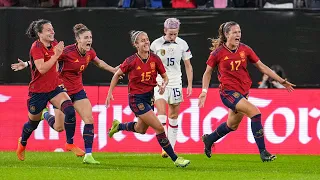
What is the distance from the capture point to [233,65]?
15.9m

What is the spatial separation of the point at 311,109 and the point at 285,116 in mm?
513

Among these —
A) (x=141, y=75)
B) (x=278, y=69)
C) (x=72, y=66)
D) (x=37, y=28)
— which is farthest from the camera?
(x=278, y=69)

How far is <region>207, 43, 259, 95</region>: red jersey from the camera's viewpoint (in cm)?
1589

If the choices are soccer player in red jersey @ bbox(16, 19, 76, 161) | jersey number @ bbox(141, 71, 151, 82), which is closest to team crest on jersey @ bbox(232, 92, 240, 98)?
jersey number @ bbox(141, 71, 151, 82)

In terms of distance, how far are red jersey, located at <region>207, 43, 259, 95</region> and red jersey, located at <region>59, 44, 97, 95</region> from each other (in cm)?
207

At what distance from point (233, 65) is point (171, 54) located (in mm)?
1819

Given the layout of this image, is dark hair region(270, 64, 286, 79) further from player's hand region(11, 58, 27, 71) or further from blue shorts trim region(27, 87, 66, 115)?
player's hand region(11, 58, 27, 71)

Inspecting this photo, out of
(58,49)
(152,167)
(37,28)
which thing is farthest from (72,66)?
(152,167)

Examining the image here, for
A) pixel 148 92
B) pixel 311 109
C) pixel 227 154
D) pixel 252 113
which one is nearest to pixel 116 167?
pixel 148 92

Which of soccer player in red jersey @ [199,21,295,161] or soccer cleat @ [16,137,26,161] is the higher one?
soccer player in red jersey @ [199,21,295,161]

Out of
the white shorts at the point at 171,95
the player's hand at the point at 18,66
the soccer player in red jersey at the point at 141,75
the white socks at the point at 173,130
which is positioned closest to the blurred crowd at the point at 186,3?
the white shorts at the point at 171,95

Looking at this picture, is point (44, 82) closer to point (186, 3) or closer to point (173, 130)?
point (173, 130)

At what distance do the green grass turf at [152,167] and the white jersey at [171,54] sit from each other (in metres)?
1.42

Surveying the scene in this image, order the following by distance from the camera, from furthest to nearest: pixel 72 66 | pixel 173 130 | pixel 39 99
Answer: pixel 173 130, pixel 72 66, pixel 39 99
